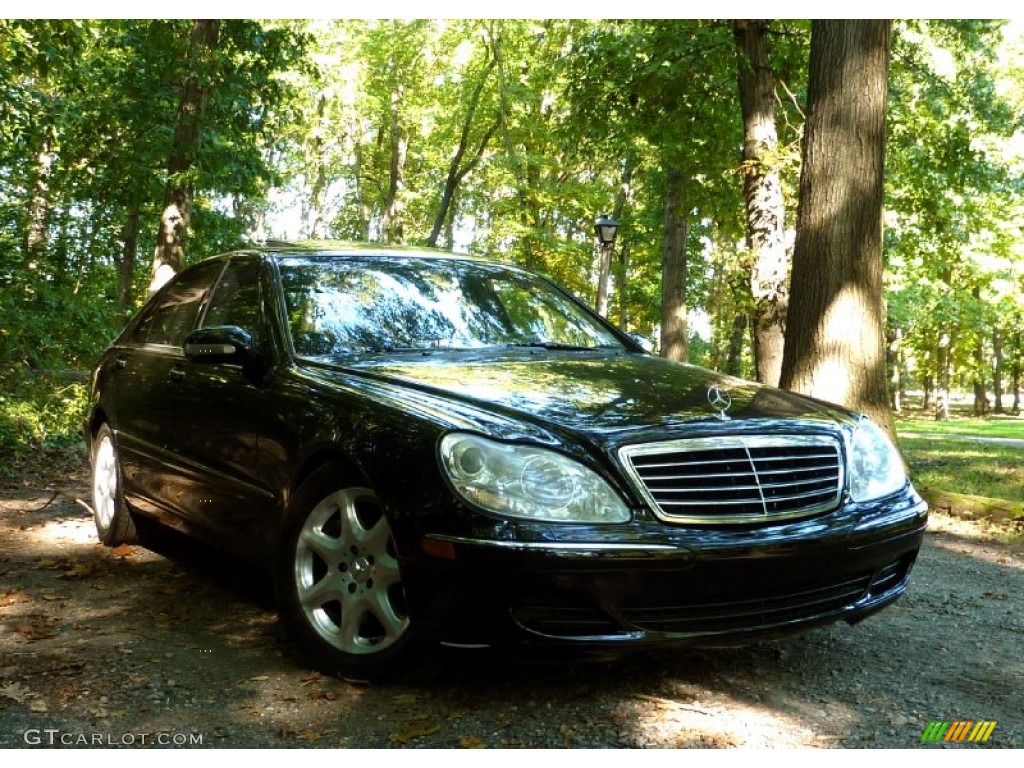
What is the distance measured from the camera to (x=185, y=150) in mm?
12578

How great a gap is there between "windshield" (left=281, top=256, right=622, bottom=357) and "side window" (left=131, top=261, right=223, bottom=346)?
30.6 inches

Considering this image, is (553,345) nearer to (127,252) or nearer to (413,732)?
(413,732)

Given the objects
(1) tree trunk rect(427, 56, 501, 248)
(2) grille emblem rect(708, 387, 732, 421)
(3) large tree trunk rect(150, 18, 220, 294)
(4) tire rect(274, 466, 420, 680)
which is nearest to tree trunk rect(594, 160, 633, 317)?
(1) tree trunk rect(427, 56, 501, 248)

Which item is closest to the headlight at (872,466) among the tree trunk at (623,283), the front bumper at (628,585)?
the front bumper at (628,585)

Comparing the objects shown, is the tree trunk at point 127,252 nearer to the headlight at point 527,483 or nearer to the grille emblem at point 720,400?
the grille emblem at point 720,400

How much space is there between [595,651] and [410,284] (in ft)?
6.90

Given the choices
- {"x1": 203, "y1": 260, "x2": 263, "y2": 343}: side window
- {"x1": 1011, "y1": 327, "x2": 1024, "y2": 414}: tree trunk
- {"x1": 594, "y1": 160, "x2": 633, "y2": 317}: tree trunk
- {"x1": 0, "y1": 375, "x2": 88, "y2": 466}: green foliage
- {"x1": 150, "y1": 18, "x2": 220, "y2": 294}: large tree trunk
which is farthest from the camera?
{"x1": 1011, "y1": 327, "x2": 1024, "y2": 414}: tree trunk

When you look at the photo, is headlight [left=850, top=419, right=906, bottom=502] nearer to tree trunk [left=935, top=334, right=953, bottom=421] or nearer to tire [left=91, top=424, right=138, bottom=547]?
tire [left=91, top=424, right=138, bottom=547]

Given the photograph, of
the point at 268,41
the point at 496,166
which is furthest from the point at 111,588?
the point at 496,166

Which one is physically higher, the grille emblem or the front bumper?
the grille emblem

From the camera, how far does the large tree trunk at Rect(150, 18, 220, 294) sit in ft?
40.7

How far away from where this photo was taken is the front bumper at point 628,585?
313 centimetres

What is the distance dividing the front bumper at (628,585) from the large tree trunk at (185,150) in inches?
396
